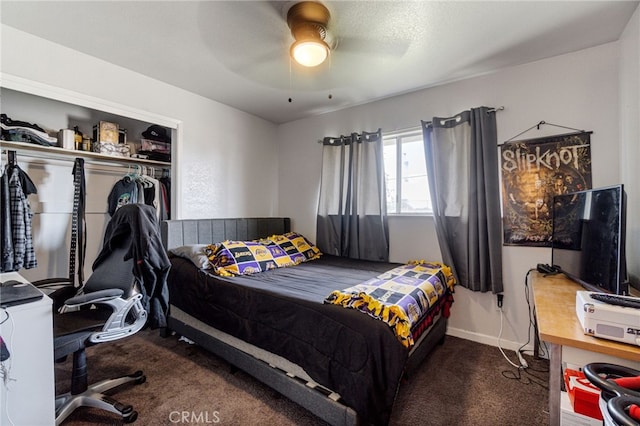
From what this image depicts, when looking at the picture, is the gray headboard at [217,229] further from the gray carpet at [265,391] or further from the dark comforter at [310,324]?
the gray carpet at [265,391]

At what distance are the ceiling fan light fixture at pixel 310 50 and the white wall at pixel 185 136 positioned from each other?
5.59 feet

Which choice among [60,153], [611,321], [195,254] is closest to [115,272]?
[195,254]

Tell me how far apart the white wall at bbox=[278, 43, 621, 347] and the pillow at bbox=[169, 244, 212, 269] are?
1.91m

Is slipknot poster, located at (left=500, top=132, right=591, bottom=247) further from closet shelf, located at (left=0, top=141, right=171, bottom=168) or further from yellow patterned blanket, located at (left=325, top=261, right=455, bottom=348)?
closet shelf, located at (left=0, top=141, right=171, bottom=168)

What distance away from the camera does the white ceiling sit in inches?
67.7

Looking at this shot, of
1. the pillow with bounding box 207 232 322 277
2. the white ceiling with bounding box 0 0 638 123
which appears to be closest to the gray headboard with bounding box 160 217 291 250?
the pillow with bounding box 207 232 322 277

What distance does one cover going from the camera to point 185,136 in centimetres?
295

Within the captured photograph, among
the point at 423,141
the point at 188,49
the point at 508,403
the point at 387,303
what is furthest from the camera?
the point at 423,141

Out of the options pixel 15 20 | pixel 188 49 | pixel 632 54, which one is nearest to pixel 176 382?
pixel 188 49

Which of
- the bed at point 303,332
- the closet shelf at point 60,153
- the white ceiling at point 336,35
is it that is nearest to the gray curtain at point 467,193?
the bed at point 303,332

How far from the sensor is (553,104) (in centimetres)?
229

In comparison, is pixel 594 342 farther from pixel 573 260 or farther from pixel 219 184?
pixel 219 184

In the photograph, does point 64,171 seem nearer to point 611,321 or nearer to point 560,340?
point 560,340

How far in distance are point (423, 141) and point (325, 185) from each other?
1.23m
